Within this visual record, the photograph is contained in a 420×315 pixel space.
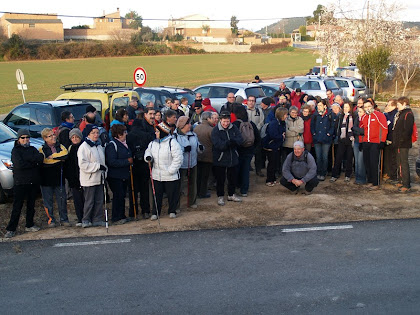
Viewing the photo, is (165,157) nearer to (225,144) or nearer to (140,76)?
(225,144)

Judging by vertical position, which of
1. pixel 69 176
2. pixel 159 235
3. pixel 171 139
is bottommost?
pixel 159 235

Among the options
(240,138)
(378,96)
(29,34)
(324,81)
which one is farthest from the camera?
(29,34)

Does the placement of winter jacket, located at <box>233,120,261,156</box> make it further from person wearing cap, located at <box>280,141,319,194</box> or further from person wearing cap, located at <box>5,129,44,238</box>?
person wearing cap, located at <box>5,129,44,238</box>

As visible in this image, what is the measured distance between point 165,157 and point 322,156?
458cm

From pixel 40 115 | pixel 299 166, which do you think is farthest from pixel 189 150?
pixel 40 115

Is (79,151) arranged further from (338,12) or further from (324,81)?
(338,12)

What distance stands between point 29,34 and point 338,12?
83355 mm

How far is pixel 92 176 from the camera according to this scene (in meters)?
8.38

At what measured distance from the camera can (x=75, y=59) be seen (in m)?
83.2

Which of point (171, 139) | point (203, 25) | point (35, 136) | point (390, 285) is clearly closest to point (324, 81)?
point (35, 136)

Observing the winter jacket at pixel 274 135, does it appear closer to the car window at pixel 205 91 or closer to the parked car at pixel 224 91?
the parked car at pixel 224 91

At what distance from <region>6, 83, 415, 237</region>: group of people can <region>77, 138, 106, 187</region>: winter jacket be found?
2cm

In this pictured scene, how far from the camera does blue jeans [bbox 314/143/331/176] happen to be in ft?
38.2

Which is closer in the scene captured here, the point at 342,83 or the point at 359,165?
the point at 359,165
